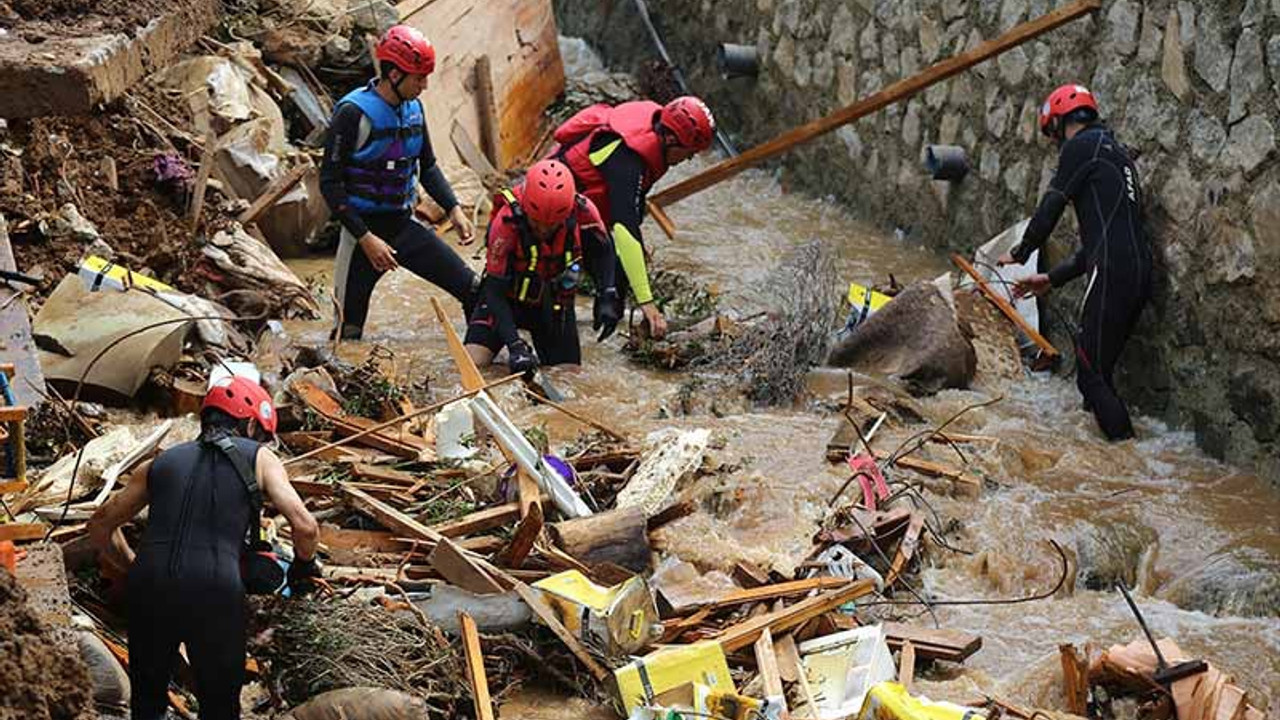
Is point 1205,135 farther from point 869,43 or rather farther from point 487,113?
point 487,113

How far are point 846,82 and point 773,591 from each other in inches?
244

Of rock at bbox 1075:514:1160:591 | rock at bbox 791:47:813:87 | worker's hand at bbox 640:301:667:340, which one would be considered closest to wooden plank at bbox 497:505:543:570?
rock at bbox 1075:514:1160:591

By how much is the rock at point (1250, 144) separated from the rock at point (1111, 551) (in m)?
1.65

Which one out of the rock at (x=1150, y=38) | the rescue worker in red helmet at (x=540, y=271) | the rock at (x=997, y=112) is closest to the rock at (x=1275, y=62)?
the rock at (x=1150, y=38)

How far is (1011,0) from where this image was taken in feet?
30.5

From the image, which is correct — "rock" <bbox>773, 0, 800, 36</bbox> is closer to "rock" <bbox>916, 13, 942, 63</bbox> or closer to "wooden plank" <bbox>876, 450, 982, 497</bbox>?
"rock" <bbox>916, 13, 942, 63</bbox>

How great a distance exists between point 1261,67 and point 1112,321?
131 cm

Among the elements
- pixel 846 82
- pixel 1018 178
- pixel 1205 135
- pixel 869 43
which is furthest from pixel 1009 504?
pixel 846 82

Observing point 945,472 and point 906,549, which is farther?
point 945,472

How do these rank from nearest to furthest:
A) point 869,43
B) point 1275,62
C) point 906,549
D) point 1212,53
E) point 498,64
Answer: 1. point 906,549
2. point 1275,62
3. point 1212,53
4. point 869,43
5. point 498,64

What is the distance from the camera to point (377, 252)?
26.2 feet

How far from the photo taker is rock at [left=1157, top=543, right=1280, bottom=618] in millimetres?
6199

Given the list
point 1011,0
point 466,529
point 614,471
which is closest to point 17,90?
point 466,529

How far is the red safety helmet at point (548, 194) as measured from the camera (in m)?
7.62
